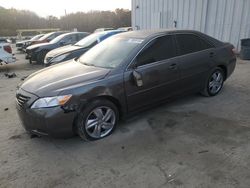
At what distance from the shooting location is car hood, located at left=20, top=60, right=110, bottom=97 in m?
3.17

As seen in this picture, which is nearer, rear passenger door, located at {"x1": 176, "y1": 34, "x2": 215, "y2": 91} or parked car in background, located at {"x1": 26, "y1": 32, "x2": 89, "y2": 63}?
rear passenger door, located at {"x1": 176, "y1": 34, "x2": 215, "y2": 91}

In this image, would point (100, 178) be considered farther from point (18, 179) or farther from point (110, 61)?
point (110, 61)

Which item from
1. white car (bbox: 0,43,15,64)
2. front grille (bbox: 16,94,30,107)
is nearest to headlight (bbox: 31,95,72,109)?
front grille (bbox: 16,94,30,107)

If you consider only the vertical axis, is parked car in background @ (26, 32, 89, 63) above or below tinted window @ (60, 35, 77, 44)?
below

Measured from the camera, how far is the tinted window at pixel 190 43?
4273 millimetres

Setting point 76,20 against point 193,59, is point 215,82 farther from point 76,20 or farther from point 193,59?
point 76,20

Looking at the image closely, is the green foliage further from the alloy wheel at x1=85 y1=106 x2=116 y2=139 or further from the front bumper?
the front bumper

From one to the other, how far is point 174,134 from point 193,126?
42 cm

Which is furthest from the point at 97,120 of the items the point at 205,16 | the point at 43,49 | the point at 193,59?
the point at 205,16

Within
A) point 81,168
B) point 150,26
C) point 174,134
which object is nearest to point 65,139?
point 81,168

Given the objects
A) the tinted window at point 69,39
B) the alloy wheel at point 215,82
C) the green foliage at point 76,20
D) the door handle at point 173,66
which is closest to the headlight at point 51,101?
the door handle at point 173,66

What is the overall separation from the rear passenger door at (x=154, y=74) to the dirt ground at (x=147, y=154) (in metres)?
0.44

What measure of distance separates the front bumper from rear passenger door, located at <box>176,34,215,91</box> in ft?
7.34

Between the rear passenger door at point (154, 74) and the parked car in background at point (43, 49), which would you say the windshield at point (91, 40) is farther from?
the rear passenger door at point (154, 74)
